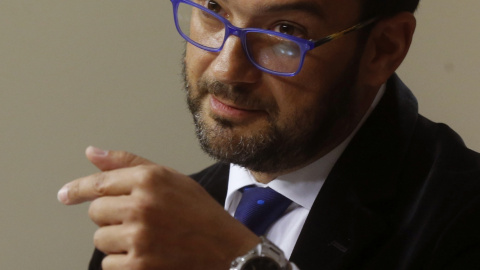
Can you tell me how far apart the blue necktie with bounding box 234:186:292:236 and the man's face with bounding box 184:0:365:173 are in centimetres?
6

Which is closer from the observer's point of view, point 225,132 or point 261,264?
point 261,264

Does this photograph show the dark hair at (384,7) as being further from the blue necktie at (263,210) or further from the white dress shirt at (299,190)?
the blue necktie at (263,210)

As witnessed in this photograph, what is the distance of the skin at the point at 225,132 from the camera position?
1.12 meters

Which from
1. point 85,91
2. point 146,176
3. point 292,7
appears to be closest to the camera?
point 146,176

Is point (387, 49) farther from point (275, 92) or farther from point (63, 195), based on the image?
point (63, 195)

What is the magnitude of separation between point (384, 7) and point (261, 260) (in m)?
0.53

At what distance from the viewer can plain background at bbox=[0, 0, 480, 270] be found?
6.40 feet

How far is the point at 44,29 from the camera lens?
6.43 ft

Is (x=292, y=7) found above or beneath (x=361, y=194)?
above

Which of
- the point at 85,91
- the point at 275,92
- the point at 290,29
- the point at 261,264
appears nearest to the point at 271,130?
the point at 275,92

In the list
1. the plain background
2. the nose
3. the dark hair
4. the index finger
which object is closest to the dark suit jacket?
the dark hair

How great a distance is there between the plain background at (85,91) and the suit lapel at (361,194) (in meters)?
0.54

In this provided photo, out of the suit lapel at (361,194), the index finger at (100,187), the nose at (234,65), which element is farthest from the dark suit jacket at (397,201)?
the index finger at (100,187)

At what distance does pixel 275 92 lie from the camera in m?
1.32
